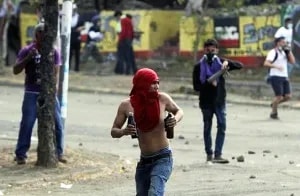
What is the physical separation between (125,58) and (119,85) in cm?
266

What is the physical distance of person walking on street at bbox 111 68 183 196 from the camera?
291 inches

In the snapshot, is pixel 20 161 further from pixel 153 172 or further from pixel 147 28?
pixel 147 28

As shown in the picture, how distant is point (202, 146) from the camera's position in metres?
14.2

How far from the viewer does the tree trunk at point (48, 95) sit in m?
10.9

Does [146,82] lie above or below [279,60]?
above

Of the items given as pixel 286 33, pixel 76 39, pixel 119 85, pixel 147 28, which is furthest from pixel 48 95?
pixel 147 28

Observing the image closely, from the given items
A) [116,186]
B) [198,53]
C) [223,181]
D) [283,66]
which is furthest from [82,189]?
[198,53]

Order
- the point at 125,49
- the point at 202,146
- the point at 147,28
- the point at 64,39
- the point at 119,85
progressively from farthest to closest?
the point at 147,28
the point at 125,49
the point at 119,85
the point at 202,146
the point at 64,39

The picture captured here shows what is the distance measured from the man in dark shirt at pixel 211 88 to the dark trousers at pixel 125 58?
1421 cm

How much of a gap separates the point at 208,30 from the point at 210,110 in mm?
15083

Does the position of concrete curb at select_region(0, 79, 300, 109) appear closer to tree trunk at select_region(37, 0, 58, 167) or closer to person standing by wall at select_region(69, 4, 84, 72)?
person standing by wall at select_region(69, 4, 84, 72)

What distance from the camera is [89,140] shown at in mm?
14656

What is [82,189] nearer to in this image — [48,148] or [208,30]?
[48,148]

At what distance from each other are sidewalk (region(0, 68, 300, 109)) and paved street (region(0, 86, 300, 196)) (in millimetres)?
732
